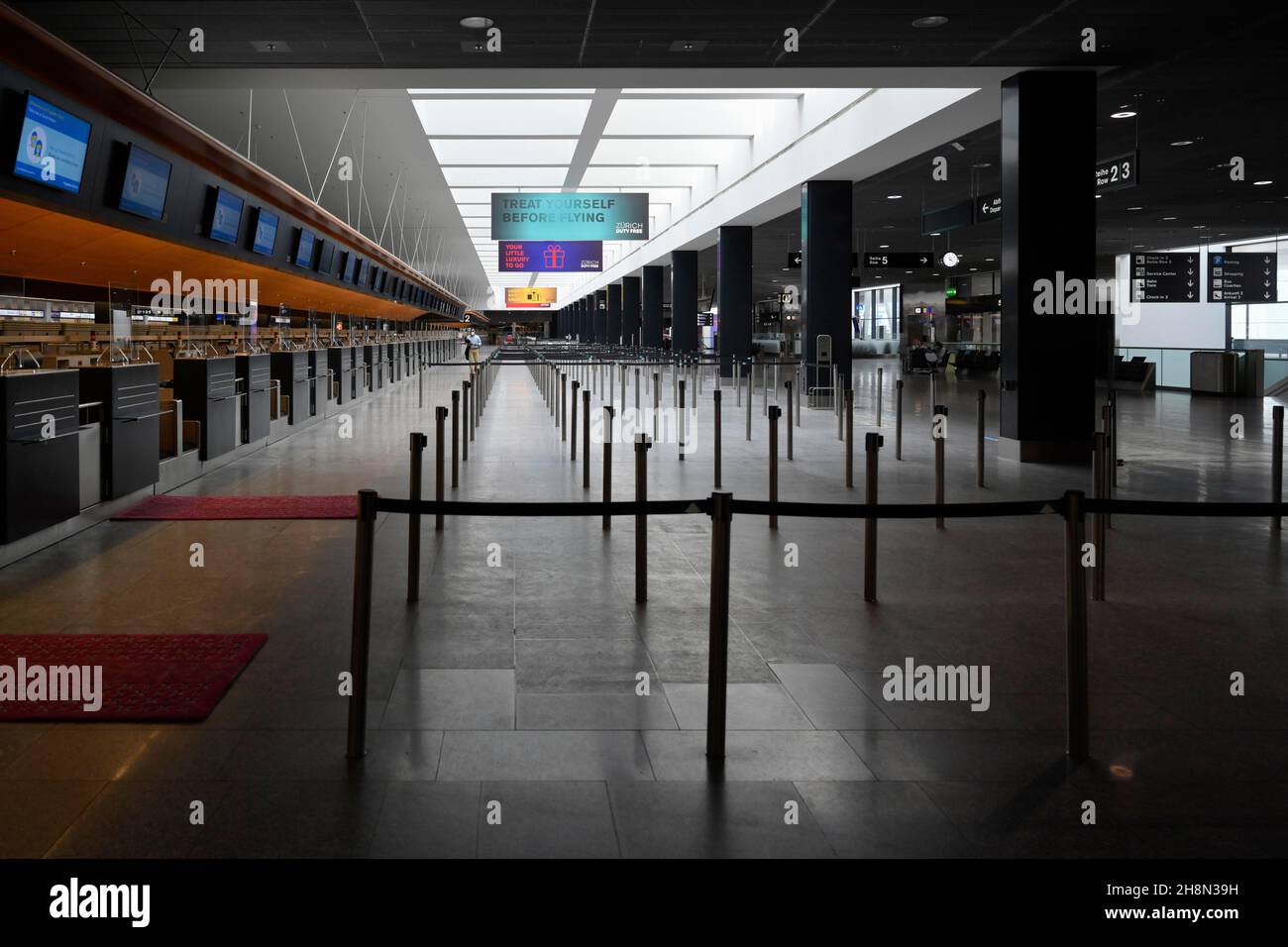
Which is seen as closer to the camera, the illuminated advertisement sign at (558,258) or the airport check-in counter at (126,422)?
the airport check-in counter at (126,422)

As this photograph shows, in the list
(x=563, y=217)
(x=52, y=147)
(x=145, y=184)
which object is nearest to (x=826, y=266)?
(x=563, y=217)

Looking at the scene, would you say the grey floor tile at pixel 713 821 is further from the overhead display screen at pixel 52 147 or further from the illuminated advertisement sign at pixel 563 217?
the illuminated advertisement sign at pixel 563 217

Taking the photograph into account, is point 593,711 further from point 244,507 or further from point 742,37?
point 742,37

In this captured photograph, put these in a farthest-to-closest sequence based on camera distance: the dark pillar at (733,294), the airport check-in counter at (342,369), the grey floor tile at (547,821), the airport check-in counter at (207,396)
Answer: the dark pillar at (733,294) < the airport check-in counter at (342,369) < the airport check-in counter at (207,396) < the grey floor tile at (547,821)

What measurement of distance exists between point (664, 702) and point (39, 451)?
544 cm

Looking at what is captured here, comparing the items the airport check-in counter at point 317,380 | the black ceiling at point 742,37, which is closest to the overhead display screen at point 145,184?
the black ceiling at point 742,37

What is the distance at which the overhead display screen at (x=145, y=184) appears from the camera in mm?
12047

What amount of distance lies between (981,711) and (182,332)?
54.9 feet

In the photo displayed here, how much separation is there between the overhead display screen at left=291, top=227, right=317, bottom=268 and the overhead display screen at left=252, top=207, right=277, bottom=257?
1.97m

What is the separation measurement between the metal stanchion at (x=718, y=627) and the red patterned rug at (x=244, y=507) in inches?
215

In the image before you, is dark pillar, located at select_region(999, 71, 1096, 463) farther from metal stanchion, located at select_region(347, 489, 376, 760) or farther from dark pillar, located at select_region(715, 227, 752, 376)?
dark pillar, located at select_region(715, 227, 752, 376)

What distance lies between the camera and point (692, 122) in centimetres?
2256

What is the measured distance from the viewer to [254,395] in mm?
14547
